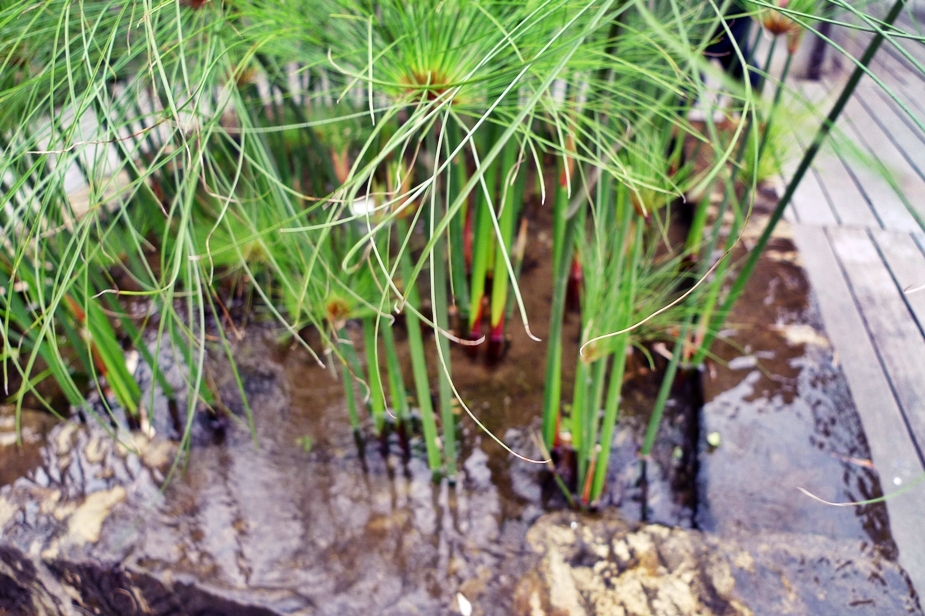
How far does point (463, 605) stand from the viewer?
769mm

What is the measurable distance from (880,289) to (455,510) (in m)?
0.94

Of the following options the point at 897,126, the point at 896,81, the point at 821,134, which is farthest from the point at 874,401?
the point at 896,81

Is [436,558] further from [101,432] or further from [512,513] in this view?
[101,432]

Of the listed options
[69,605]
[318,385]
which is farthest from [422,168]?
[69,605]

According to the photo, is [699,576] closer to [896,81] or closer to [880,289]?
[880,289]

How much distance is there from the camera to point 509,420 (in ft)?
3.44

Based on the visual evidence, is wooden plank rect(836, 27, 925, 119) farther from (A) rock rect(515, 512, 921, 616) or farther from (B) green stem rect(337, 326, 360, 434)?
(B) green stem rect(337, 326, 360, 434)

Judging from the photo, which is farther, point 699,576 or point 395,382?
point 395,382

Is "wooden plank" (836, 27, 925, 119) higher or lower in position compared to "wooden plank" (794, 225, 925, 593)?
higher

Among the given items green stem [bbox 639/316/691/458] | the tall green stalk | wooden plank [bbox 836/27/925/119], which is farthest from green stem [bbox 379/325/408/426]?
wooden plank [bbox 836/27/925/119]

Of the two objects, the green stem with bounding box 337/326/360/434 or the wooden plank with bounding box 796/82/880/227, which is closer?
the green stem with bounding box 337/326/360/434

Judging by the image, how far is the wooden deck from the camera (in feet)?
2.79

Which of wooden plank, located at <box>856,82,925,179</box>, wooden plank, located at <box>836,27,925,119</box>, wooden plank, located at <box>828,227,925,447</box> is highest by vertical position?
wooden plank, located at <box>836,27,925,119</box>

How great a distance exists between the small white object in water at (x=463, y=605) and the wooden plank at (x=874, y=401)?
0.55 m
